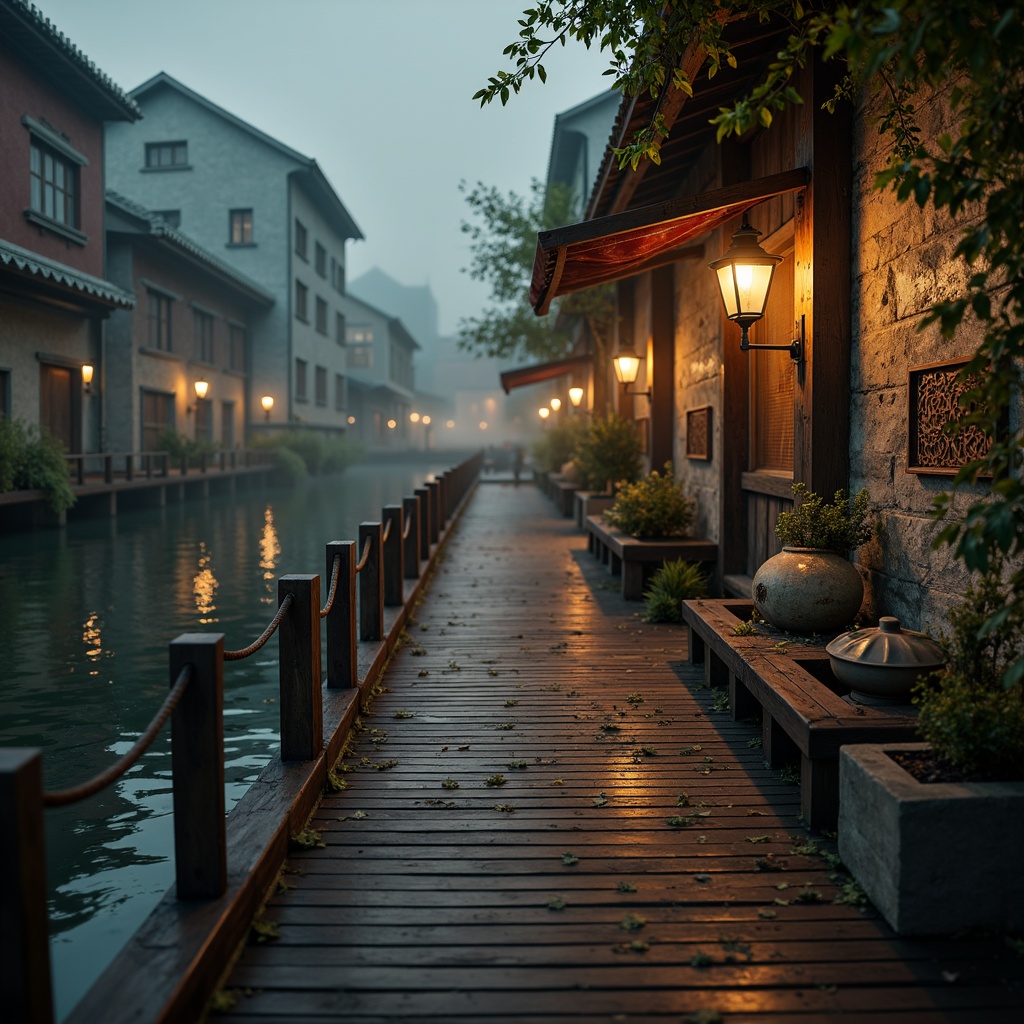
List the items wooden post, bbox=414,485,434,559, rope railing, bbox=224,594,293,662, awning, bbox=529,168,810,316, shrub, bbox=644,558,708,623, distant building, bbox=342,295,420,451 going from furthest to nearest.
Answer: distant building, bbox=342,295,420,451, wooden post, bbox=414,485,434,559, shrub, bbox=644,558,708,623, awning, bbox=529,168,810,316, rope railing, bbox=224,594,293,662

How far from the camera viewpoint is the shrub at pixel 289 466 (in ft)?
98.1

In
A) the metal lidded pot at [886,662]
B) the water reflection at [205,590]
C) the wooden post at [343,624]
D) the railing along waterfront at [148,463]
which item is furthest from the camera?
the railing along waterfront at [148,463]

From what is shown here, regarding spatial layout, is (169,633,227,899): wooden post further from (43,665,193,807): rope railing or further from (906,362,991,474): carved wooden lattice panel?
(906,362,991,474): carved wooden lattice panel

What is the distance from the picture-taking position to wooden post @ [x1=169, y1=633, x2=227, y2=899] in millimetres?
2779

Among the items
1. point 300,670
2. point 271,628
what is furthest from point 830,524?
point 271,628

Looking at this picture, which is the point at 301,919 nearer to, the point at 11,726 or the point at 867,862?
the point at 867,862

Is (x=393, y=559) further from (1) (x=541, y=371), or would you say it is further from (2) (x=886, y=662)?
(1) (x=541, y=371)

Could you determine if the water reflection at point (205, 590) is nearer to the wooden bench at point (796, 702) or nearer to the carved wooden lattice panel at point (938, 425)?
the wooden bench at point (796, 702)

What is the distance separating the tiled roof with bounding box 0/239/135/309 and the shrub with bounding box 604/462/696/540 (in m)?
10.3

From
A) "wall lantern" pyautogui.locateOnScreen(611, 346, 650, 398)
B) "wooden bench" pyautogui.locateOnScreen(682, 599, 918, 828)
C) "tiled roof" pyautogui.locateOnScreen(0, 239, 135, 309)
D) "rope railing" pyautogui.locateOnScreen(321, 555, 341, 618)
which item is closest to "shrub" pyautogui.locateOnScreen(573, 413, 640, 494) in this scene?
"wall lantern" pyautogui.locateOnScreen(611, 346, 650, 398)

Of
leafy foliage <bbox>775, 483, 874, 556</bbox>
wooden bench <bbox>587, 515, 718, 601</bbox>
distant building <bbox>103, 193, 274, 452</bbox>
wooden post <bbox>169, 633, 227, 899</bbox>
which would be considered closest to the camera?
wooden post <bbox>169, 633, 227, 899</bbox>

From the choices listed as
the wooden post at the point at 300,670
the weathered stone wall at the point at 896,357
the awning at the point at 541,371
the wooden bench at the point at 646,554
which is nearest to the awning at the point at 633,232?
the weathered stone wall at the point at 896,357

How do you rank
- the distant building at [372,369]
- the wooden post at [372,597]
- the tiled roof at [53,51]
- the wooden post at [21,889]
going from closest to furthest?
the wooden post at [21,889] → the wooden post at [372,597] → the tiled roof at [53,51] → the distant building at [372,369]

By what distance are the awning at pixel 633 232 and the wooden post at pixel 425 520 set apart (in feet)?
12.8
